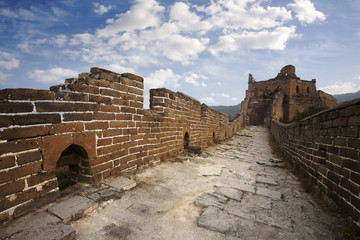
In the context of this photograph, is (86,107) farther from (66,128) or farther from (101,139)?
(101,139)

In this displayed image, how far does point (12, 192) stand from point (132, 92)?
225cm

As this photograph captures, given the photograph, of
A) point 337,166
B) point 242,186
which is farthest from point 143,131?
point 337,166

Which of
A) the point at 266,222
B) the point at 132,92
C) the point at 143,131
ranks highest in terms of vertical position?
the point at 132,92

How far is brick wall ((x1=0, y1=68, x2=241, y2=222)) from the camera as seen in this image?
1.85 m

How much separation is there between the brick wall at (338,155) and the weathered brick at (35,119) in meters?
3.83

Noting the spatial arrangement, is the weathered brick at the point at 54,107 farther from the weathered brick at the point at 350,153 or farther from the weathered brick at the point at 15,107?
the weathered brick at the point at 350,153

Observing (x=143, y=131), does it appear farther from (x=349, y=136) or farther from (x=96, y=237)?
(x=349, y=136)

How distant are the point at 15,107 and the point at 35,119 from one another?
0.22 m

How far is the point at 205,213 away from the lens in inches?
90.1

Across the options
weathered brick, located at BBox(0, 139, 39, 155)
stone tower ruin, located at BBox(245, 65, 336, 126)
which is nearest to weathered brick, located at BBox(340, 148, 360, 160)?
weathered brick, located at BBox(0, 139, 39, 155)

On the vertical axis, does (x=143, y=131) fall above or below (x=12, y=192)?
above

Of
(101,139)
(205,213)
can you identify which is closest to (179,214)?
(205,213)

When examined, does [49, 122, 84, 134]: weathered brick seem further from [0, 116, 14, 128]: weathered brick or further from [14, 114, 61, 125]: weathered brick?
[0, 116, 14, 128]: weathered brick

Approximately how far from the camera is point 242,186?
3.50 m
